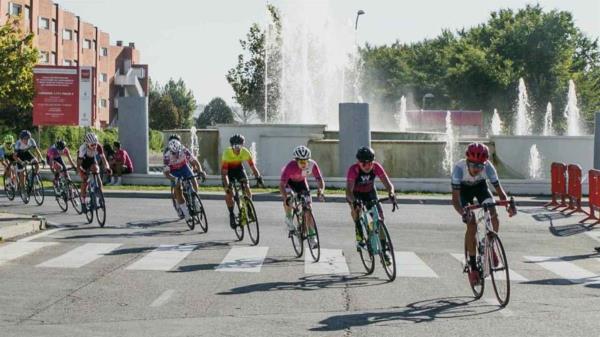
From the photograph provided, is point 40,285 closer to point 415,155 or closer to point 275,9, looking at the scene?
point 415,155

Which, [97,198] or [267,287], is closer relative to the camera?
[267,287]

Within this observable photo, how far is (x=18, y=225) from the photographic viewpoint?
640 inches

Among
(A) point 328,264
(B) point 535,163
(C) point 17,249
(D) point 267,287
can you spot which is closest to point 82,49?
(B) point 535,163

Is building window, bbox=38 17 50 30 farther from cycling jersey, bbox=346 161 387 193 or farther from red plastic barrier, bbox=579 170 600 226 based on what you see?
cycling jersey, bbox=346 161 387 193

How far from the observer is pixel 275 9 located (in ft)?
186

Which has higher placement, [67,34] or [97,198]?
[67,34]

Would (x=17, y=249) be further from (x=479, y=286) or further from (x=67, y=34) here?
(x=67, y=34)

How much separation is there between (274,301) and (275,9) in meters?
47.8

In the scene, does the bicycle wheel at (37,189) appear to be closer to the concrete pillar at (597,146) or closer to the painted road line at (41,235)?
the painted road line at (41,235)

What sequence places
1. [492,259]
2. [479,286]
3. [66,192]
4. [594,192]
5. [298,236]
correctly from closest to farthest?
[492,259] → [479,286] → [298,236] → [66,192] → [594,192]

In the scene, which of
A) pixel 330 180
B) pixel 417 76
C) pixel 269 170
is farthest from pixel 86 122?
pixel 417 76

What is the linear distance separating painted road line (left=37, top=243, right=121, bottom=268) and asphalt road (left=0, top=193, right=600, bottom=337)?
0.01 meters

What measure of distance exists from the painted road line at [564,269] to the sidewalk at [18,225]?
8.06m

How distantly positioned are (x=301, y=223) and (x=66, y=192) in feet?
28.4
